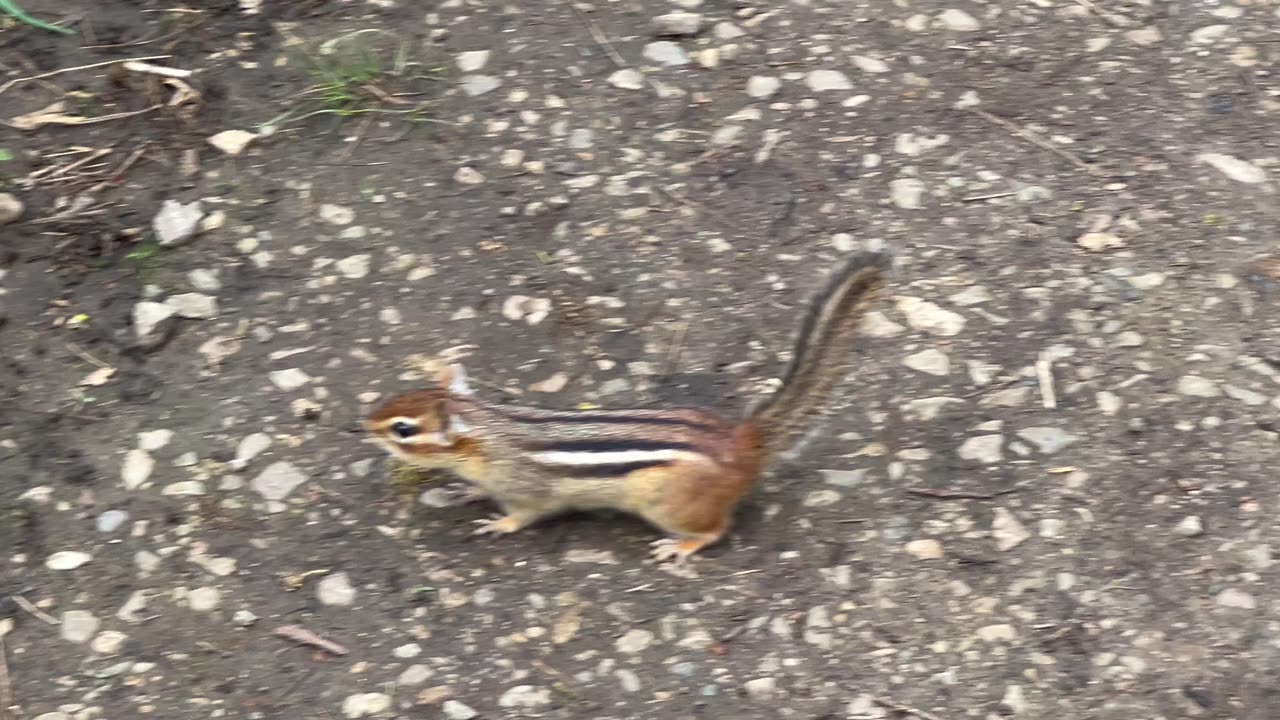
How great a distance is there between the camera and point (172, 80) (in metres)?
4.65

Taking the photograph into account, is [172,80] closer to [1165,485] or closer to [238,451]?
[238,451]

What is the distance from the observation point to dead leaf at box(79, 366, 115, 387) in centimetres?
384

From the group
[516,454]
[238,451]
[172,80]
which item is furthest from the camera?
[172,80]

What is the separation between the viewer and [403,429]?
3357 millimetres

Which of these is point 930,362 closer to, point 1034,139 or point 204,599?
point 1034,139

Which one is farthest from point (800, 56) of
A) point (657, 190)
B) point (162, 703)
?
point (162, 703)

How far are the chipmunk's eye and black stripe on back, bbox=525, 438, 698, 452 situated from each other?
1.25 ft

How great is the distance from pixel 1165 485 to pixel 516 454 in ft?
6.05

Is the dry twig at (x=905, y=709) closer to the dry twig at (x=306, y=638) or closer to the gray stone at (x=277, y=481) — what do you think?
the dry twig at (x=306, y=638)

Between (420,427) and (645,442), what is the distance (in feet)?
2.05

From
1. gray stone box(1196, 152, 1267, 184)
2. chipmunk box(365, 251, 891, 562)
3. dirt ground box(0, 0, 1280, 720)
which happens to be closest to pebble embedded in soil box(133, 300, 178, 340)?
dirt ground box(0, 0, 1280, 720)

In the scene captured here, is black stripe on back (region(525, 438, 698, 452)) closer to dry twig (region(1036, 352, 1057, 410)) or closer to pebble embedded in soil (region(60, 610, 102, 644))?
dry twig (region(1036, 352, 1057, 410))

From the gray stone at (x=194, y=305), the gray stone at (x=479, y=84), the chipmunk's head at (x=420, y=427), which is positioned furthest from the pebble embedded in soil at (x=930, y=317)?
the gray stone at (x=194, y=305)

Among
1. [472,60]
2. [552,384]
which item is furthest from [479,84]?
[552,384]
